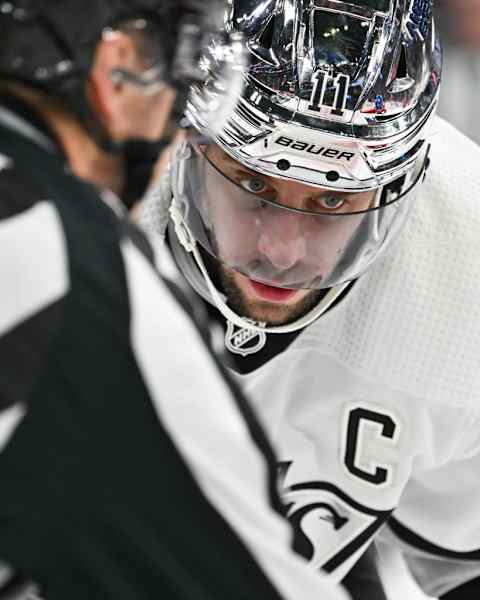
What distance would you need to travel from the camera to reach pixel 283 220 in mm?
1593

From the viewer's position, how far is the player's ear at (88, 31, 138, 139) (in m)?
0.88

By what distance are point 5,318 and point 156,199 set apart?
0.94 m

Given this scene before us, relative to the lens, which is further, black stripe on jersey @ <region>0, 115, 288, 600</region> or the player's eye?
the player's eye

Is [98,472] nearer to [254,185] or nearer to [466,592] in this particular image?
[254,185]

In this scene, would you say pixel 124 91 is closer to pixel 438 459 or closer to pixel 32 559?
pixel 32 559

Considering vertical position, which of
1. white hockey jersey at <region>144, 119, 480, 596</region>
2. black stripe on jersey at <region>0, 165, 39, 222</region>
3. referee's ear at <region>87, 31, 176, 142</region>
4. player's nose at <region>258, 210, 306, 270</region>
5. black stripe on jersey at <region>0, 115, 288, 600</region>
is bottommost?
white hockey jersey at <region>144, 119, 480, 596</region>

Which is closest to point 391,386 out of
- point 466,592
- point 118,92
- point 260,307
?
point 260,307

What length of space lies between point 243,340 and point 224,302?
0.06 m

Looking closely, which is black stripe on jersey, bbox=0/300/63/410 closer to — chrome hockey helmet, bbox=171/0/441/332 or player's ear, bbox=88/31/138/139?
player's ear, bbox=88/31/138/139

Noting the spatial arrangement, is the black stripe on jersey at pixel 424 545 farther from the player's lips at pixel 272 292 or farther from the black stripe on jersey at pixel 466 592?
the player's lips at pixel 272 292

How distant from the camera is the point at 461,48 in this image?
2805mm

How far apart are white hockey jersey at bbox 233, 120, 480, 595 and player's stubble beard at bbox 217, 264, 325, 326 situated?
4 cm

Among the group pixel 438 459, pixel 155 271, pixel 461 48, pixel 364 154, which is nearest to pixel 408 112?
pixel 364 154

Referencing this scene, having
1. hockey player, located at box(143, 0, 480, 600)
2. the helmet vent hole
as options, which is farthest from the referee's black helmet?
the helmet vent hole
